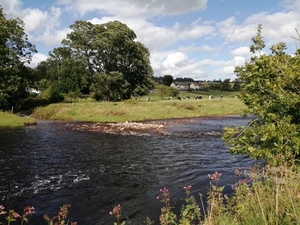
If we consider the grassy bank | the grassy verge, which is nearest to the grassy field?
the grassy bank

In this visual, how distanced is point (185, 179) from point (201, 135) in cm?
1805

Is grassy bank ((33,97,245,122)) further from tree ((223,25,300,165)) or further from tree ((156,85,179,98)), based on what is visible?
tree ((223,25,300,165))

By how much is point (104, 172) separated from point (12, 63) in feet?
159

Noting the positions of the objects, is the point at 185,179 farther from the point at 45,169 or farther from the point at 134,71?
the point at 134,71

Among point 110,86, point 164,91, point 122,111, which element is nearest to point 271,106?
point 122,111

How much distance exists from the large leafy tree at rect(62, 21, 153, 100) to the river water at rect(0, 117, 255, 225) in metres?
38.9

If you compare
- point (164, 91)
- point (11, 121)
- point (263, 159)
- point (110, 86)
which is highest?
point (110, 86)

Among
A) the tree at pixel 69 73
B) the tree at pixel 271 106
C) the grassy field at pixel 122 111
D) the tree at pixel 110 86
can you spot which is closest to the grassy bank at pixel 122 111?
the grassy field at pixel 122 111

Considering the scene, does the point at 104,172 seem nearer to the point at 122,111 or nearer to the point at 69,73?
the point at 122,111

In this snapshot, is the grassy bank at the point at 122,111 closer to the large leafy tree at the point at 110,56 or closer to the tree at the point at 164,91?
the large leafy tree at the point at 110,56

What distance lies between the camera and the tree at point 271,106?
29.9 ft

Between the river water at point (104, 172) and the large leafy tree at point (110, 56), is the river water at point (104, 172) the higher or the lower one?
the lower one

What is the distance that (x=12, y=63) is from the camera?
57.8 meters

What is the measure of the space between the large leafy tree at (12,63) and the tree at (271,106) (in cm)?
4951
